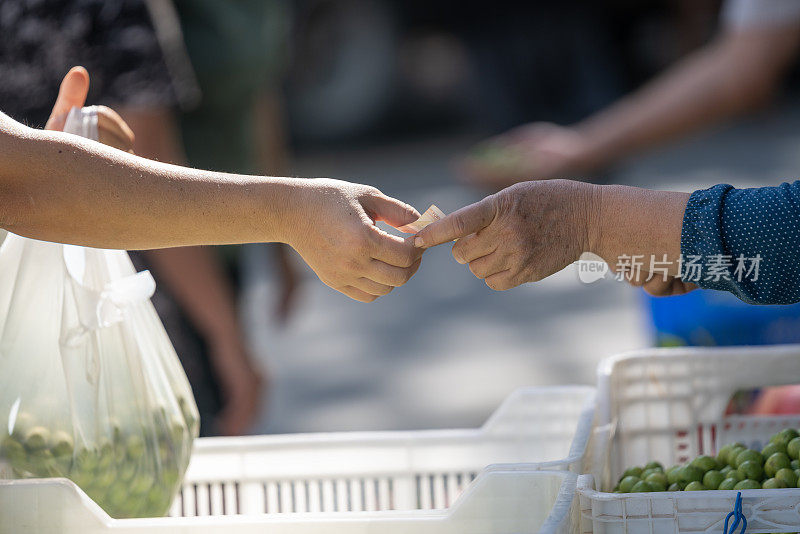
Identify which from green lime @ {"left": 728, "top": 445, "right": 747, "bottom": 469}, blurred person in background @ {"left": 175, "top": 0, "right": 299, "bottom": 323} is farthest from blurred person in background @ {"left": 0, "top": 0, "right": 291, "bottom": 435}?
green lime @ {"left": 728, "top": 445, "right": 747, "bottom": 469}

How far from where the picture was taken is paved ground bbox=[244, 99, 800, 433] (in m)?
4.40

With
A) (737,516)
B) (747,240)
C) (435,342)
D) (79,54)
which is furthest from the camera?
(435,342)

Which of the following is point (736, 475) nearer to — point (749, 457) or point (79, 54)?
point (749, 457)

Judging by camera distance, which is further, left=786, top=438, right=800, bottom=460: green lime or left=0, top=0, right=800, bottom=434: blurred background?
left=0, top=0, right=800, bottom=434: blurred background

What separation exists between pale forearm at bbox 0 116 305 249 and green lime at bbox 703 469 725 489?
2.65 feet

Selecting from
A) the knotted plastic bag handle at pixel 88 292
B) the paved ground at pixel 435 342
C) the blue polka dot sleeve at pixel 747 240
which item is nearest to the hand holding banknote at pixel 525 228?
the blue polka dot sleeve at pixel 747 240

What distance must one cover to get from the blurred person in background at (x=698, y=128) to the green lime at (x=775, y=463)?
1128 millimetres

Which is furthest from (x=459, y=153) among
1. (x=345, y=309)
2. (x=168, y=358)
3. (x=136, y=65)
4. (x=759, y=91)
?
(x=168, y=358)

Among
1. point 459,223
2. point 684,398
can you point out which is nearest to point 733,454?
point 684,398

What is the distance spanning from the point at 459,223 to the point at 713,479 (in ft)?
1.95

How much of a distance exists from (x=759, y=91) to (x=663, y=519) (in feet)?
6.10

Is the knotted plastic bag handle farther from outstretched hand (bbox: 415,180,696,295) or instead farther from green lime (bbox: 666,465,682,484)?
green lime (bbox: 666,465,682,484)

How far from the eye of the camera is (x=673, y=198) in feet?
5.29

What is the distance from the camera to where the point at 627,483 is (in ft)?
5.55
